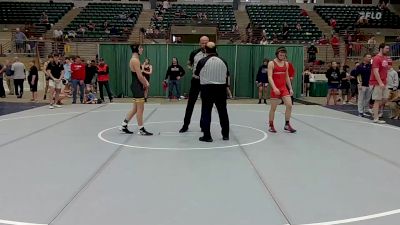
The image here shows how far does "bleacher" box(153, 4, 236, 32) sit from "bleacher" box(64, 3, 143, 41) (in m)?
2.56

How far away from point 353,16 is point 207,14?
39.1 ft

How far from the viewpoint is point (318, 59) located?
82.2 feet

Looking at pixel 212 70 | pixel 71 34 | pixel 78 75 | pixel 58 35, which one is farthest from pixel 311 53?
pixel 212 70

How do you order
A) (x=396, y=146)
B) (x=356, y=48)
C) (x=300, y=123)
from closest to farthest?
(x=396, y=146) < (x=300, y=123) < (x=356, y=48)

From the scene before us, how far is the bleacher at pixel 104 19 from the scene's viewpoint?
29.0 metres

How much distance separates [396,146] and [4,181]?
6.30 metres

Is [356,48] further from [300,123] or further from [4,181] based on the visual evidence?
[4,181]

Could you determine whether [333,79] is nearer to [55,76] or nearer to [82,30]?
[55,76]

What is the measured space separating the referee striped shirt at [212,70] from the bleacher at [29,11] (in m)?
28.8

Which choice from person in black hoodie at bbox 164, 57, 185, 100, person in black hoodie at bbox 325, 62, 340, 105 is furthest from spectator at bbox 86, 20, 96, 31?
person in black hoodie at bbox 325, 62, 340, 105

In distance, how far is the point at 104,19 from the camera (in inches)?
1323

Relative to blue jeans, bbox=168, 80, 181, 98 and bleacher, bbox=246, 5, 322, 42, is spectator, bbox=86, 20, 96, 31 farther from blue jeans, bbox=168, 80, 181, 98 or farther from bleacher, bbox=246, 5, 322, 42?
blue jeans, bbox=168, 80, 181, 98

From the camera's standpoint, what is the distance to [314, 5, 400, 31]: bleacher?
110 ft

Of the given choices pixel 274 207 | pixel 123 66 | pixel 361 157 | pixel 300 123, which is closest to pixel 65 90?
pixel 123 66
